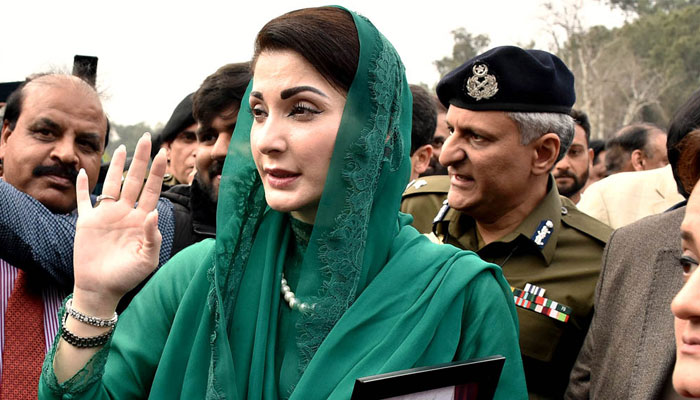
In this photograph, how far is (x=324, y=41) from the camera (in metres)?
1.89

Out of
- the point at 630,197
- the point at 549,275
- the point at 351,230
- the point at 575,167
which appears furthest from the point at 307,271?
the point at 575,167

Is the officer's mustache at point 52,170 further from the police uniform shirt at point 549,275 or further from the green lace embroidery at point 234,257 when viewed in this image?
the police uniform shirt at point 549,275

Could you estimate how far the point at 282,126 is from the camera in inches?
74.2

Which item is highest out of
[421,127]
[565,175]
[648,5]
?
[648,5]

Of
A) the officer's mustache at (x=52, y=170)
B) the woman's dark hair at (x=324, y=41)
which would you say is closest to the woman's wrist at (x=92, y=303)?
the woman's dark hair at (x=324, y=41)

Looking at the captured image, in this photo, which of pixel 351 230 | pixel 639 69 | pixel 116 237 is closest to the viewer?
pixel 116 237

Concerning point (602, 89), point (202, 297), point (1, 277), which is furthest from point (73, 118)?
point (602, 89)

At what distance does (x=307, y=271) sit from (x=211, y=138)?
152 cm

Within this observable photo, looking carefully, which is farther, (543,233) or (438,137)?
(438,137)

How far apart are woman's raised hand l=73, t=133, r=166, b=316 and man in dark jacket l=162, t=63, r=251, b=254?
3.97ft

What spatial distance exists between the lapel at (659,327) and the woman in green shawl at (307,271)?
456 mm

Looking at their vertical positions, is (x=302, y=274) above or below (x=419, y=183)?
above

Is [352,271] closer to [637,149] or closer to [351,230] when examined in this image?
[351,230]

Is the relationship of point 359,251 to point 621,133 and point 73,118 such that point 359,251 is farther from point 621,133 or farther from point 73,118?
point 621,133
